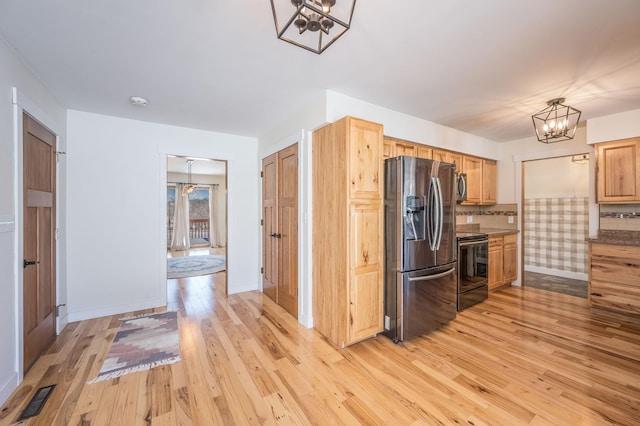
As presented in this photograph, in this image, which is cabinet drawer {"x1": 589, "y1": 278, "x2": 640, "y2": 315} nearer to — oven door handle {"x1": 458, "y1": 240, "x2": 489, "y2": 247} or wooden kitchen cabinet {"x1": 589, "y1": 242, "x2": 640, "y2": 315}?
wooden kitchen cabinet {"x1": 589, "y1": 242, "x2": 640, "y2": 315}

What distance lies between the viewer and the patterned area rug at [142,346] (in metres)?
2.16

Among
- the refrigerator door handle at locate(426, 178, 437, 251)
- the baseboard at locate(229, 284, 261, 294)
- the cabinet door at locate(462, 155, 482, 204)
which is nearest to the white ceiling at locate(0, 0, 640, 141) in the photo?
the refrigerator door handle at locate(426, 178, 437, 251)

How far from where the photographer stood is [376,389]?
6.23 feet

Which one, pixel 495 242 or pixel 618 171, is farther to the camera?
pixel 495 242

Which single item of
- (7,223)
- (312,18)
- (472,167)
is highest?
(312,18)

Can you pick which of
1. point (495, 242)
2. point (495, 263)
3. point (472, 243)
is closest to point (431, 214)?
point (472, 243)

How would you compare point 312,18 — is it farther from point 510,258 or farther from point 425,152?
point 510,258

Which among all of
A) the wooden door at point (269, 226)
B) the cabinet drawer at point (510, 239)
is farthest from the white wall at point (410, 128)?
the cabinet drawer at point (510, 239)

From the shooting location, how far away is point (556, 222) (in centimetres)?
496

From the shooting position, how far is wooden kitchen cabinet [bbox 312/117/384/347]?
2395mm

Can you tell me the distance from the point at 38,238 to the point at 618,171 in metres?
6.43

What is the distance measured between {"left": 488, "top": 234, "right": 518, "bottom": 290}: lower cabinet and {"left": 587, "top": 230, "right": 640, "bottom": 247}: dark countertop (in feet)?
3.14

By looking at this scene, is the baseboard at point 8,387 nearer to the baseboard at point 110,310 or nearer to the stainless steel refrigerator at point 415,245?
the baseboard at point 110,310

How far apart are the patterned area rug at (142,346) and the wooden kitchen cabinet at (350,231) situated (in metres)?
1.48
